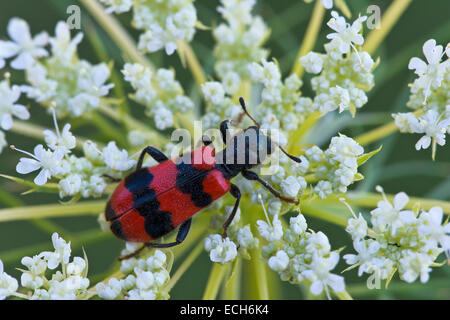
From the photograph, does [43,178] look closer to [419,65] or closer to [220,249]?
[220,249]

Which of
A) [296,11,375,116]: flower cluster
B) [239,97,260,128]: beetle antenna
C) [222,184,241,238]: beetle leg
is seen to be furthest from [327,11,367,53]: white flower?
[222,184,241,238]: beetle leg

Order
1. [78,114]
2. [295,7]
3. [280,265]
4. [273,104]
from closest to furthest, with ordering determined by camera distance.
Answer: [280,265] → [273,104] → [78,114] → [295,7]

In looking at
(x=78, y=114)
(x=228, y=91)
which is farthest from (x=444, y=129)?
(x=78, y=114)

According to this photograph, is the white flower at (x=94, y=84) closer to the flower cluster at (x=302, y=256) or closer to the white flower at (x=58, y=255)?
the white flower at (x=58, y=255)

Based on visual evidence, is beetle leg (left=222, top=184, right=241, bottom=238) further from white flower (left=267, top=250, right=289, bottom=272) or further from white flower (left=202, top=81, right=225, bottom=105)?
white flower (left=202, top=81, right=225, bottom=105)

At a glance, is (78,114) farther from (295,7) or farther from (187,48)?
(295,7)
